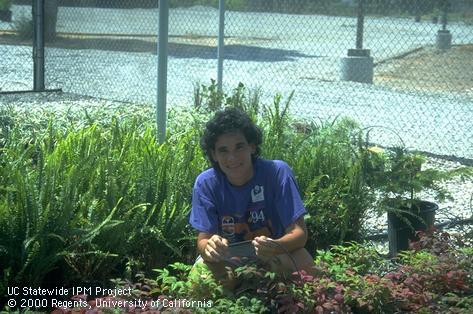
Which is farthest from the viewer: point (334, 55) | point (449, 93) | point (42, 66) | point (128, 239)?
point (334, 55)

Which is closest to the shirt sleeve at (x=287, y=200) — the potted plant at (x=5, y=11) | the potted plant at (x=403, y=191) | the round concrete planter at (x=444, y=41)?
the potted plant at (x=403, y=191)

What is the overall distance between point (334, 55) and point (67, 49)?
7.96 meters

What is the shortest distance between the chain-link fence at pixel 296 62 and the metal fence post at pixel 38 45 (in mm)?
427

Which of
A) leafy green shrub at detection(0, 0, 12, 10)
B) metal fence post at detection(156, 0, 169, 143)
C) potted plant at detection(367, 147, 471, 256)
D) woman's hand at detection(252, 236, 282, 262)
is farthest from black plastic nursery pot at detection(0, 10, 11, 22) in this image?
woman's hand at detection(252, 236, 282, 262)

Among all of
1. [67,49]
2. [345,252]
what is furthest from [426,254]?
[67,49]

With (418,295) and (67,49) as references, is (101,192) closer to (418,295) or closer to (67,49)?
(418,295)

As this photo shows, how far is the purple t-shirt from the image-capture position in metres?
3.81

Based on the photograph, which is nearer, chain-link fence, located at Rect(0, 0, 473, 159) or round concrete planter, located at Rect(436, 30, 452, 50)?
chain-link fence, located at Rect(0, 0, 473, 159)

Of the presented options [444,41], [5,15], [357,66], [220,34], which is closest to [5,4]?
[5,15]

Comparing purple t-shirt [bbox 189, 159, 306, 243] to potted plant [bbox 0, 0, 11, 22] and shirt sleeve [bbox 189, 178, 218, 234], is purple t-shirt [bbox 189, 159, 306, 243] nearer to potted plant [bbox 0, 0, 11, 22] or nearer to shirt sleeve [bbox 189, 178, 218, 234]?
shirt sleeve [bbox 189, 178, 218, 234]

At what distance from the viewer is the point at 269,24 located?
23.6 m

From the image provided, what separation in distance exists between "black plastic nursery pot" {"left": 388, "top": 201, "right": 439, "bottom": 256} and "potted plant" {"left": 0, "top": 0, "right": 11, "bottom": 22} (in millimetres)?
22681

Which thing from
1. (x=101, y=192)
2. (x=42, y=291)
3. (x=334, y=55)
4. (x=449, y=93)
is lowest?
(x=42, y=291)

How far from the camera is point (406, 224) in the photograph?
4836 millimetres
